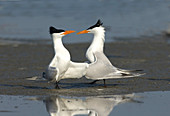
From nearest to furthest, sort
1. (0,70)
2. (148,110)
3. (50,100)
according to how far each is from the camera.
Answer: (148,110) → (50,100) → (0,70)

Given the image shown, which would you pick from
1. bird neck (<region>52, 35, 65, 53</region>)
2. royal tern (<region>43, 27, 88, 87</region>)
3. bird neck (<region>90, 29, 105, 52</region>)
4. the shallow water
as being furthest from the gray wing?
the shallow water

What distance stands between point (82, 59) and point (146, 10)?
8419 millimetres

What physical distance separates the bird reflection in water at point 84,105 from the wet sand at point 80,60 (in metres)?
0.38

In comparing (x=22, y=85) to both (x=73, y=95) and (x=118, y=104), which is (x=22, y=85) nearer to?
(x=73, y=95)

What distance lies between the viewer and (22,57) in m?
10.8

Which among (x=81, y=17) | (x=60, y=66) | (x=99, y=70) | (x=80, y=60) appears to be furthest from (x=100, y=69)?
(x=81, y=17)

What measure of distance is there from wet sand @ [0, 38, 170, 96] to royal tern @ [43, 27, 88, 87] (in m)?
0.22

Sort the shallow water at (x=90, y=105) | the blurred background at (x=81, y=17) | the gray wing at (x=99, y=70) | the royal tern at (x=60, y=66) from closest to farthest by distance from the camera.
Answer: the shallow water at (x=90, y=105) → the royal tern at (x=60, y=66) → the gray wing at (x=99, y=70) → the blurred background at (x=81, y=17)

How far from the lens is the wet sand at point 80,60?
759 centimetres

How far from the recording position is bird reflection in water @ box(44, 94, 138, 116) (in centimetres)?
609

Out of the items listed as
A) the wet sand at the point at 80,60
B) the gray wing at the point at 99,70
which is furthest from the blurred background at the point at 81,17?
the gray wing at the point at 99,70

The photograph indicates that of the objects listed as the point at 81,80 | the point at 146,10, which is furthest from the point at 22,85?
the point at 146,10

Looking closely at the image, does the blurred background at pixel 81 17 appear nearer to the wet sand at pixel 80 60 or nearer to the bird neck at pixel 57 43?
the wet sand at pixel 80 60

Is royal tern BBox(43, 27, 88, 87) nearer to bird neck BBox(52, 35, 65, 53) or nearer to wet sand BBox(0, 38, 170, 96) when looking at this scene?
bird neck BBox(52, 35, 65, 53)
